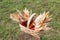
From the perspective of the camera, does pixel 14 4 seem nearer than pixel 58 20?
No

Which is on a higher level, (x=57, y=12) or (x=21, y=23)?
(x=21, y=23)

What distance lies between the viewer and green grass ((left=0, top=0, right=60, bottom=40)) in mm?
3410

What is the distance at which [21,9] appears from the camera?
12.9ft

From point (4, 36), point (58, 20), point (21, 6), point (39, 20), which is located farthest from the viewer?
point (21, 6)

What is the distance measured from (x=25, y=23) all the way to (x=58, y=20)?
1406 millimetres

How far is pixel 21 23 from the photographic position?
243 centimetres

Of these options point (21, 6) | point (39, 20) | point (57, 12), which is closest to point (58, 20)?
point (57, 12)

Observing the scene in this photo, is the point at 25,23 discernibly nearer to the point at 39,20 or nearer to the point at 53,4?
the point at 39,20

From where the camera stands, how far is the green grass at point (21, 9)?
11.2ft

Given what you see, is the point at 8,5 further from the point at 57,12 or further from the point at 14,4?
the point at 57,12

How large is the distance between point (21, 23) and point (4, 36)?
3.41 ft

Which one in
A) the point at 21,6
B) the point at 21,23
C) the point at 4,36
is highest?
the point at 21,23

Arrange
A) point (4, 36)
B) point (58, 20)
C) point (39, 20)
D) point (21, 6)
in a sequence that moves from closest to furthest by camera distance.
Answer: point (39, 20)
point (4, 36)
point (58, 20)
point (21, 6)

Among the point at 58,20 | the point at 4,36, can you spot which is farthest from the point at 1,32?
the point at 58,20
